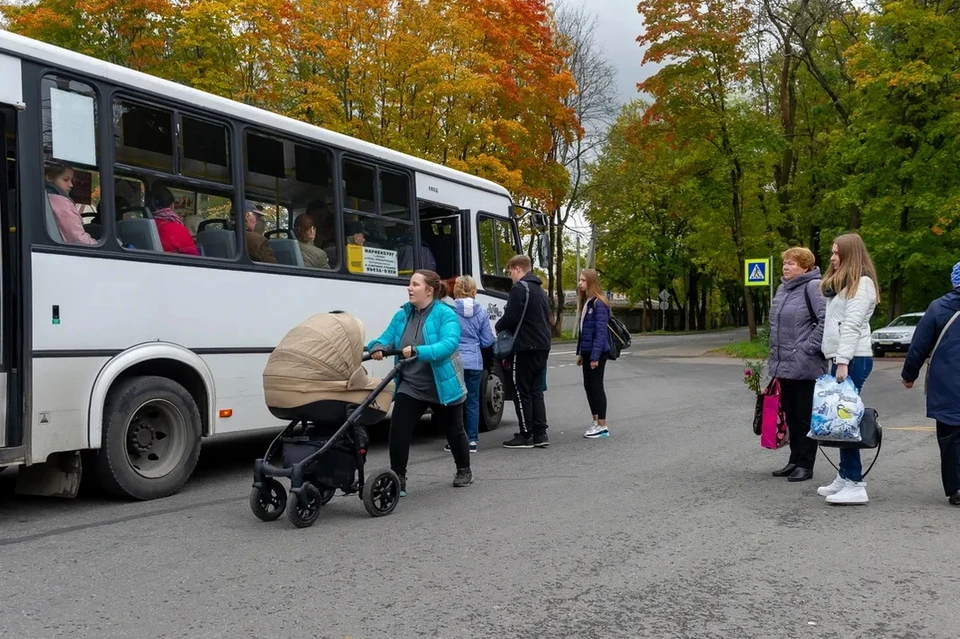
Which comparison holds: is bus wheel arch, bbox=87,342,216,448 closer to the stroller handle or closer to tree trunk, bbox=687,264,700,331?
the stroller handle

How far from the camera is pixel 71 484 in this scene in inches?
260

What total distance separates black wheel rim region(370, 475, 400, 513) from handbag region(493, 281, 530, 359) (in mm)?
3531

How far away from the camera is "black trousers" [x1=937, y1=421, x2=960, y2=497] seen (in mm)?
6691

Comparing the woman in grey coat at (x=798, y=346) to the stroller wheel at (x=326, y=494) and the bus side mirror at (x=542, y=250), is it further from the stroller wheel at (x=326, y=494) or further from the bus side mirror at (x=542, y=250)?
the bus side mirror at (x=542, y=250)

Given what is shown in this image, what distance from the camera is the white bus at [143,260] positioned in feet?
20.5

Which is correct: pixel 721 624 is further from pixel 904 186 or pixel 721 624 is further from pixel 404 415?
pixel 904 186

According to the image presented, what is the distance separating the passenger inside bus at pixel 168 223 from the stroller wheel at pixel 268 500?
2.19 m

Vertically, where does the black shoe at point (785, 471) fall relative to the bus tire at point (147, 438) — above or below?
below

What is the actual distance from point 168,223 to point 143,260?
0.43 meters

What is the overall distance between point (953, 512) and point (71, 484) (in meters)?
6.25

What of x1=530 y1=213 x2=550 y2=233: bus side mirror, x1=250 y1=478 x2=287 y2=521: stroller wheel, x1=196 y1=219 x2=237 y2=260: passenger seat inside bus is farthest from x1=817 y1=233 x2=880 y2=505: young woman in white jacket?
x1=530 y1=213 x2=550 y2=233: bus side mirror

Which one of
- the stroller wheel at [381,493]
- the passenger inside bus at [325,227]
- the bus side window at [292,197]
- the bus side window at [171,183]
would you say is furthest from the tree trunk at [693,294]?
the stroller wheel at [381,493]

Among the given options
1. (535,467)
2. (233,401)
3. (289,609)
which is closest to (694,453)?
(535,467)

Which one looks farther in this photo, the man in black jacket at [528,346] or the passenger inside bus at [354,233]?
the man in black jacket at [528,346]
